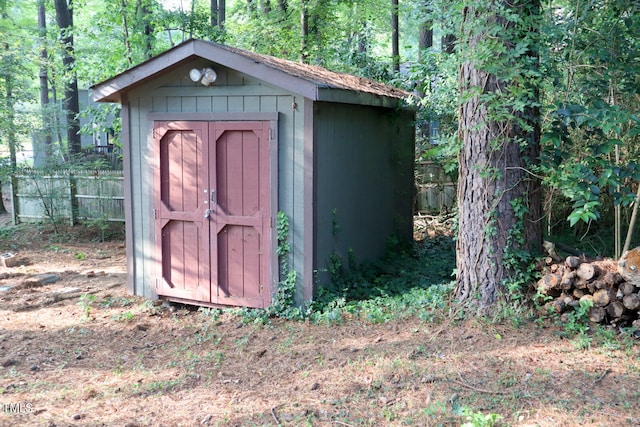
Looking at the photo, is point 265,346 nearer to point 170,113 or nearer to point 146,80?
point 170,113

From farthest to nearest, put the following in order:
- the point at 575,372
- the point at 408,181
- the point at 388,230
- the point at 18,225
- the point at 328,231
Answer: the point at 18,225, the point at 408,181, the point at 388,230, the point at 328,231, the point at 575,372

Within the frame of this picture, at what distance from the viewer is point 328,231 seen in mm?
6656

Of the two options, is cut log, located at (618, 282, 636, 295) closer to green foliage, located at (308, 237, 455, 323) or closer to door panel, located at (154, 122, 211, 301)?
green foliage, located at (308, 237, 455, 323)

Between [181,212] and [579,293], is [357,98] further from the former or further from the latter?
[579,293]

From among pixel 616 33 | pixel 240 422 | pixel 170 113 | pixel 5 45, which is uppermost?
pixel 5 45

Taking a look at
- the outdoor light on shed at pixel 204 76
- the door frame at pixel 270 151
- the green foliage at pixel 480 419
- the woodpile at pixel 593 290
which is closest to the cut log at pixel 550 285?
the woodpile at pixel 593 290

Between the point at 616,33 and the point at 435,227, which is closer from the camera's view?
the point at 616,33

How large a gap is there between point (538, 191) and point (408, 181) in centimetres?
352

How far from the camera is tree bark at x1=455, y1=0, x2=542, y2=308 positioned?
5469 mm

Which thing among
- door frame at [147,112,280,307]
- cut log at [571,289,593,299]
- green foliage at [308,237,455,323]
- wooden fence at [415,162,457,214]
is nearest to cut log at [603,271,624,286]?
cut log at [571,289,593,299]

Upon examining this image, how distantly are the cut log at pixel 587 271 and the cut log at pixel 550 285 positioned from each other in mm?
181

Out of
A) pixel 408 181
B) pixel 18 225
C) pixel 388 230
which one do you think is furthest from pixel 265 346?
pixel 18 225

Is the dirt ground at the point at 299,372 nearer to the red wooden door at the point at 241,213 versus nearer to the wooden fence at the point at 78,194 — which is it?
the red wooden door at the point at 241,213

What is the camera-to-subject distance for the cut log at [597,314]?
529cm
